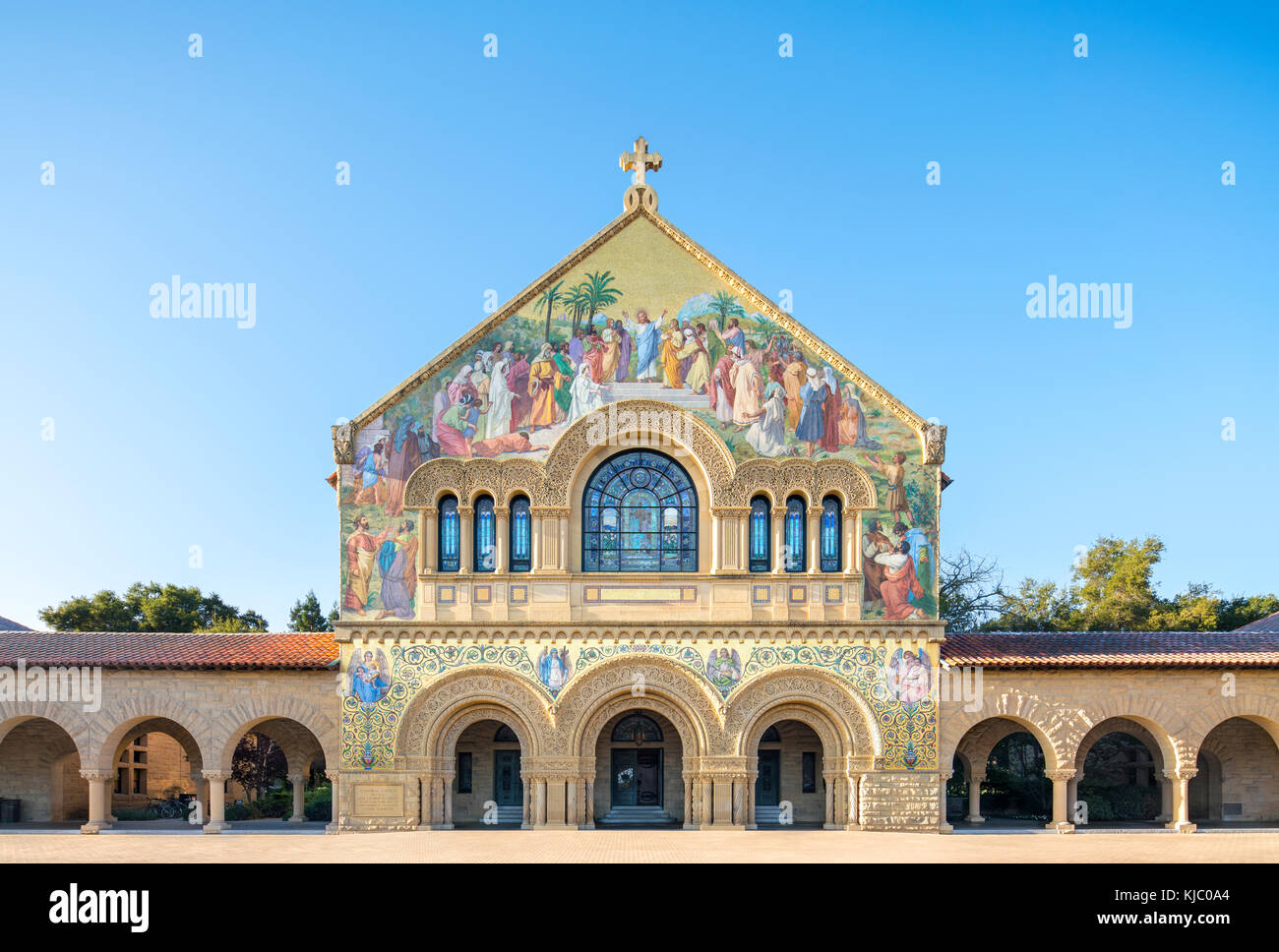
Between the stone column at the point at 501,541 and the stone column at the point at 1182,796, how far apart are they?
17.3m

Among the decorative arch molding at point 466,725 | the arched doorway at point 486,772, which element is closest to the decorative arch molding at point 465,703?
the decorative arch molding at point 466,725

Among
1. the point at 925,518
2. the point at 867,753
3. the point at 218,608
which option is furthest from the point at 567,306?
the point at 218,608

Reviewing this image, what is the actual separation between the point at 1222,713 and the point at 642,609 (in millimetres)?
14584

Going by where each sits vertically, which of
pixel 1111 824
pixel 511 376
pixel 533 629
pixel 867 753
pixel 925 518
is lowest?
pixel 1111 824

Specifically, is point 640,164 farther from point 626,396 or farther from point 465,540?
point 465,540

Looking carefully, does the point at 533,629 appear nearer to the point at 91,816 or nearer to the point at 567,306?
the point at 567,306

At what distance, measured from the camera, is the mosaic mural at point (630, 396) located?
29781 mm

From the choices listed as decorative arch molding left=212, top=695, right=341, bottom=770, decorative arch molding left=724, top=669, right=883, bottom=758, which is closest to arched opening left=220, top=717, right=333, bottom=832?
decorative arch molding left=212, top=695, right=341, bottom=770

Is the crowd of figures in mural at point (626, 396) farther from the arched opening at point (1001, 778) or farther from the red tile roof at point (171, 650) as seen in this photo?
the arched opening at point (1001, 778)

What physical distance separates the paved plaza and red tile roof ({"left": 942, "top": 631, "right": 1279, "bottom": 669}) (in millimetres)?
4076

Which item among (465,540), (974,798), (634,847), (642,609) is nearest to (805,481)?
(642,609)
